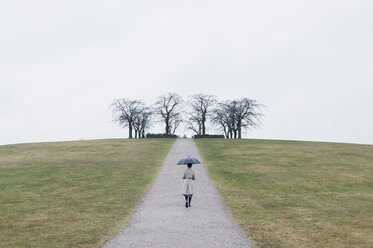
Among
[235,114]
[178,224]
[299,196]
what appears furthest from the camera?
[235,114]

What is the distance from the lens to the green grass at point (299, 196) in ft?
37.2

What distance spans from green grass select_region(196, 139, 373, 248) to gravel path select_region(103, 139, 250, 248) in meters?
0.76

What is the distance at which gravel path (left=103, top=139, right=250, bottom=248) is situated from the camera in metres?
10.0

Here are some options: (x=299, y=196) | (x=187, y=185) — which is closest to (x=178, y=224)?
(x=187, y=185)

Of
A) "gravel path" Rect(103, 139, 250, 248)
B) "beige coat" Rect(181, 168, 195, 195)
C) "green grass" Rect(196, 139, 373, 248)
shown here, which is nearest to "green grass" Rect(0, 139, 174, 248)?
"gravel path" Rect(103, 139, 250, 248)

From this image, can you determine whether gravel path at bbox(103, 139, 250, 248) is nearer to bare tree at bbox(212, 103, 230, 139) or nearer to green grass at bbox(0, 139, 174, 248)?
green grass at bbox(0, 139, 174, 248)

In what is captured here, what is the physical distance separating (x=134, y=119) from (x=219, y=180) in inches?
2460

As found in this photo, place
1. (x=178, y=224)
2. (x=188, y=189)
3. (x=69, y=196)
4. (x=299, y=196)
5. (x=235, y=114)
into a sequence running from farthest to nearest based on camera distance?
1. (x=235, y=114)
2. (x=69, y=196)
3. (x=299, y=196)
4. (x=188, y=189)
5. (x=178, y=224)

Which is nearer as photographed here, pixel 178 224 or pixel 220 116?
pixel 178 224

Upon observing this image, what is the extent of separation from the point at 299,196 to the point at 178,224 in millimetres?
8777

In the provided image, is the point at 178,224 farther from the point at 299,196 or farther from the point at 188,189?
the point at 299,196

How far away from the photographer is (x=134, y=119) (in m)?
82.9

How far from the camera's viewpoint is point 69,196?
60.7 feet

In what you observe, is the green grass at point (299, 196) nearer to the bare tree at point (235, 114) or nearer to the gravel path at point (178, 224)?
the gravel path at point (178, 224)
